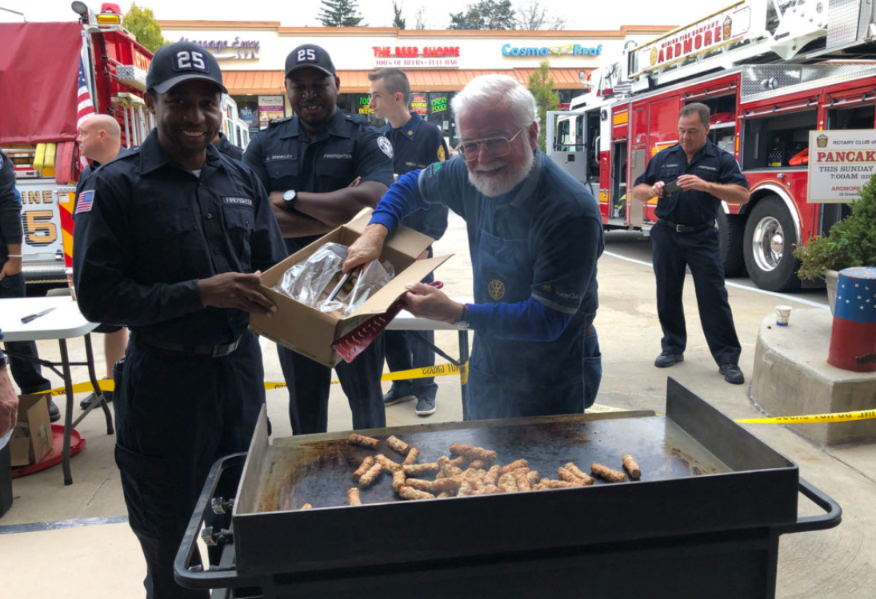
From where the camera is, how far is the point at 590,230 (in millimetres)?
2139

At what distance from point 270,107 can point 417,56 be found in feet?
23.2

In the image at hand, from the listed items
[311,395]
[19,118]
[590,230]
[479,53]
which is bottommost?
[311,395]

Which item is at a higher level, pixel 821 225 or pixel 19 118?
pixel 19 118

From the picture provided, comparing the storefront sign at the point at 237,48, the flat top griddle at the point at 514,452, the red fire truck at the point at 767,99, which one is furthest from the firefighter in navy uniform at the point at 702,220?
the storefront sign at the point at 237,48

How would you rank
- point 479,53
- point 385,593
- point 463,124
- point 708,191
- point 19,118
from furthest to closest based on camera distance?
point 479,53 < point 19,118 < point 708,191 < point 463,124 < point 385,593

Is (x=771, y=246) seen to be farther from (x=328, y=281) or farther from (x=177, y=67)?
(x=177, y=67)

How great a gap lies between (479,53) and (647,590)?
3071cm

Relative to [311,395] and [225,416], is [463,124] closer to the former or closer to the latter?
[225,416]

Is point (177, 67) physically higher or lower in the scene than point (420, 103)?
lower

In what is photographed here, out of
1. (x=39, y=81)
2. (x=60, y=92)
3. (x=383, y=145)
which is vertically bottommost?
(x=383, y=145)

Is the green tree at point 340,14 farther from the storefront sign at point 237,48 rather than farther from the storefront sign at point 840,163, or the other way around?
the storefront sign at point 840,163

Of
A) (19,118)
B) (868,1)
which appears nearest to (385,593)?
(19,118)

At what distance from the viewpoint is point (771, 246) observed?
862 cm

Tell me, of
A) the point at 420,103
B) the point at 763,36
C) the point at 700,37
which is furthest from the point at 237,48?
the point at 763,36
